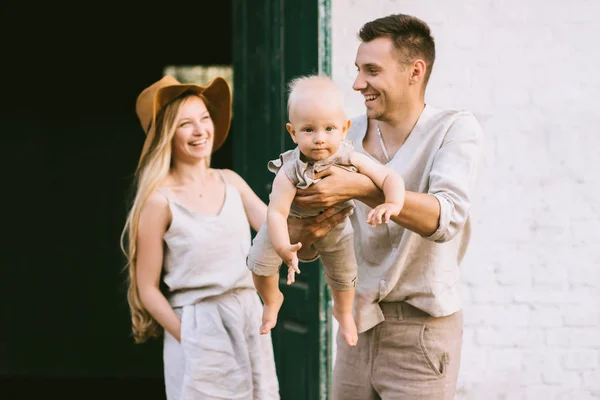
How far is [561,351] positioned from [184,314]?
192 centimetres

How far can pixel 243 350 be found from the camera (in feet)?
12.0

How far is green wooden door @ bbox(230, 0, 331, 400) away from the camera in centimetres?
438

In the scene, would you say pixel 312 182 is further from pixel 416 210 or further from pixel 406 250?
pixel 406 250

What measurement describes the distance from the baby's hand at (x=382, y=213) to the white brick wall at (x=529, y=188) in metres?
2.09


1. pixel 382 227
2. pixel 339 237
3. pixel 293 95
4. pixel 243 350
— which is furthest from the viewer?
pixel 243 350

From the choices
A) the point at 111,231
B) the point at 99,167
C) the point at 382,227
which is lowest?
the point at 111,231

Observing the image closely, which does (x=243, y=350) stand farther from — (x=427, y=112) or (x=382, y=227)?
(x=427, y=112)

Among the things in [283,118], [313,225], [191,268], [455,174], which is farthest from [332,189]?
[283,118]

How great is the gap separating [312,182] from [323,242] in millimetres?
248

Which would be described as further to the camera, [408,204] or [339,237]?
[339,237]

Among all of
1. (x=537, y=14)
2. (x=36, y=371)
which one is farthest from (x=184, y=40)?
(x=537, y=14)

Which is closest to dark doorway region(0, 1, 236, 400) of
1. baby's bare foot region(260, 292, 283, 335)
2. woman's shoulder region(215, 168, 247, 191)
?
woman's shoulder region(215, 168, 247, 191)

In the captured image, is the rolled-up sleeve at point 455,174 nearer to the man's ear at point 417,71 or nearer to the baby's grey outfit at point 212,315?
the man's ear at point 417,71

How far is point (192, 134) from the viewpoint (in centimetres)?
381
